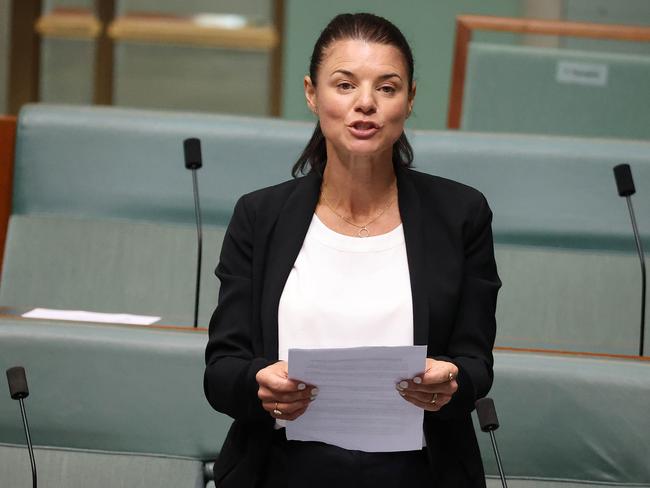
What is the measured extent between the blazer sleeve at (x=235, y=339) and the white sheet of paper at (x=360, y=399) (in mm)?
47

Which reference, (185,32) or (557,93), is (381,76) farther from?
(185,32)

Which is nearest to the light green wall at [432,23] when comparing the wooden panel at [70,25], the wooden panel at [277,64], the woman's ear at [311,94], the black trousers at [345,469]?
the wooden panel at [277,64]

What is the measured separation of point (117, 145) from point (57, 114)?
0.40ft

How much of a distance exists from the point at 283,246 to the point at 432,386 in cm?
19

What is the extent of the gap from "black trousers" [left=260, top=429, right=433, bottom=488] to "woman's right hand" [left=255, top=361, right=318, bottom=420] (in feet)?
0.19

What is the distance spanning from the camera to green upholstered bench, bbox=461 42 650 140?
2123 mm

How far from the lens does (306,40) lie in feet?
12.0

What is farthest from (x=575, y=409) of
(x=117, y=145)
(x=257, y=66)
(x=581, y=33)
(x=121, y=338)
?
(x=257, y=66)

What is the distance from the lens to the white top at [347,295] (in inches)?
34.2

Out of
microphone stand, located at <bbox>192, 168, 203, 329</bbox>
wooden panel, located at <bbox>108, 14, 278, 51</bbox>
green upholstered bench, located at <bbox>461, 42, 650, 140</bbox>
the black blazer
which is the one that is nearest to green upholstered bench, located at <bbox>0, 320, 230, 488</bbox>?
microphone stand, located at <bbox>192, 168, 203, 329</bbox>

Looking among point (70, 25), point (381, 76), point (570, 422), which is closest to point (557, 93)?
point (570, 422)

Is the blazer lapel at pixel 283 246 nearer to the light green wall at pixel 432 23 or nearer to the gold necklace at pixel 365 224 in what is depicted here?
the gold necklace at pixel 365 224

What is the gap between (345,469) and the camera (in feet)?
2.78

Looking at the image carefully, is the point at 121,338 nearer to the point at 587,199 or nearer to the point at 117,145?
the point at 117,145
